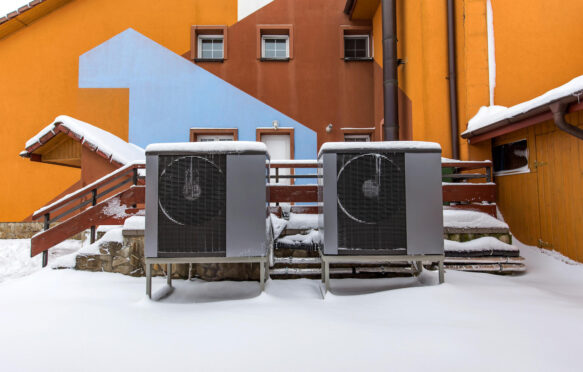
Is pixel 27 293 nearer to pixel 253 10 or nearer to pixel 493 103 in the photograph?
pixel 493 103

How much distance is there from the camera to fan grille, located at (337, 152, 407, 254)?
8.15 feet

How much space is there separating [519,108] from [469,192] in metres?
1.29

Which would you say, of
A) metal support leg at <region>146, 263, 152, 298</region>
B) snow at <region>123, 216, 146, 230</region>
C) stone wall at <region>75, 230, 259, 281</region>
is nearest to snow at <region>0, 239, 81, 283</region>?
stone wall at <region>75, 230, 259, 281</region>

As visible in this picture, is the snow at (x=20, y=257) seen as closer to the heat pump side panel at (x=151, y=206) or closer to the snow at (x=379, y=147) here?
the heat pump side panel at (x=151, y=206)

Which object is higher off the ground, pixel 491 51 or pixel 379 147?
pixel 491 51

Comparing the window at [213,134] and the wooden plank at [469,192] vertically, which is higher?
the window at [213,134]

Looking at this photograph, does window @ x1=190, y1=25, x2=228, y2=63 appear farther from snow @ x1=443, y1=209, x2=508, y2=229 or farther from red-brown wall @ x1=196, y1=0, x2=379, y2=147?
snow @ x1=443, y1=209, x2=508, y2=229

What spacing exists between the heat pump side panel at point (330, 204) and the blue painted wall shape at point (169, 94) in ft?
19.5

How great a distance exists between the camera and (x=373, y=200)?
2.49 m

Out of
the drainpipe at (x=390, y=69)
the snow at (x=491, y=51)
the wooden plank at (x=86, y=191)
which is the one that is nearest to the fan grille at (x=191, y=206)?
the wooden plank at (x=86, y=191)

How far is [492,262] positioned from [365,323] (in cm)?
227

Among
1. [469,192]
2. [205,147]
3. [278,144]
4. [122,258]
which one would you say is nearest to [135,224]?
[122,258]

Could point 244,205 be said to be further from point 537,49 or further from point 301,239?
point 537,49

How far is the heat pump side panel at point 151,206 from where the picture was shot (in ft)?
8.00
